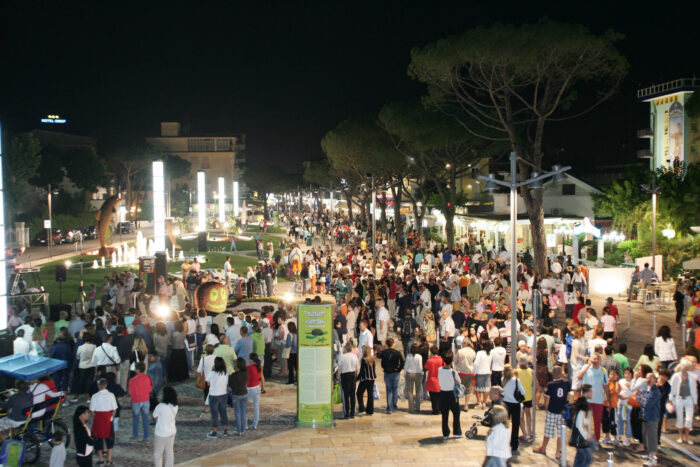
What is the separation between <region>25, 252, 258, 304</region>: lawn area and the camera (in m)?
24.5

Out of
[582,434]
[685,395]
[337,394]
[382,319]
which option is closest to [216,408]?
[337,394]

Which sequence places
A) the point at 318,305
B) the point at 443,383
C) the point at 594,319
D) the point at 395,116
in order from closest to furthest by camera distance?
1. the point at 443,383
2. the point at 318,305
3. the point at 594,319
4. the point at 395,116

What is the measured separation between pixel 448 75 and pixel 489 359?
17788 mm

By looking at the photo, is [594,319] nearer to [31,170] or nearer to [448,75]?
[448,75]

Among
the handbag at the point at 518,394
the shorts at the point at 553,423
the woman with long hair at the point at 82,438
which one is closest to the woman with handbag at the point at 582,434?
the shorts at the point at 553,423

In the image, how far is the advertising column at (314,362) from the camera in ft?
34.9

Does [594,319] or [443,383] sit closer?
[443,383]

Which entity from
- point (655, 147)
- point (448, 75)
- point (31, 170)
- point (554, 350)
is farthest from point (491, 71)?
point (31, 170)

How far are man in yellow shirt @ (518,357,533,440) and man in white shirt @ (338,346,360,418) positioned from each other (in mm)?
2714

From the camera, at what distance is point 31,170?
4719 cm

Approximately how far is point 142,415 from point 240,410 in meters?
1.49

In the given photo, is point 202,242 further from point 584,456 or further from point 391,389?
point 584,456

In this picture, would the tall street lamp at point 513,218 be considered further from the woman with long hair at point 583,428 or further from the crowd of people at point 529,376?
the woman with long hair at point 583,428

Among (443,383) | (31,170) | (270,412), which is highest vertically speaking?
(31,170)
